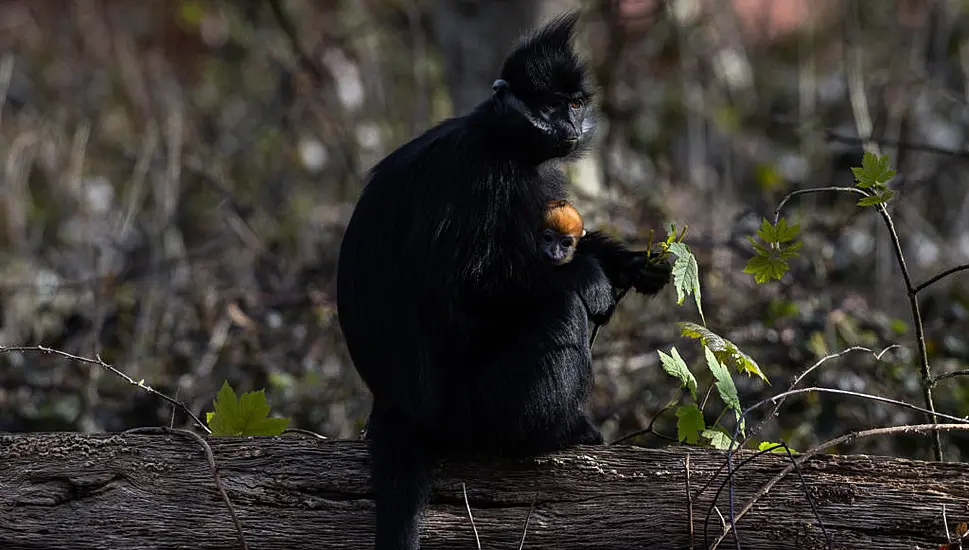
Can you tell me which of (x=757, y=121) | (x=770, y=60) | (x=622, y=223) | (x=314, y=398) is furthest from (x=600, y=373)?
(x=770, y=60)

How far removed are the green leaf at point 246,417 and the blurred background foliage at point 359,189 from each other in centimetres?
133

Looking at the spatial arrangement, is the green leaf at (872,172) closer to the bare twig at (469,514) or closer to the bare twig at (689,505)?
the bare twig at (689,505)

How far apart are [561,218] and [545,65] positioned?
1.67ft

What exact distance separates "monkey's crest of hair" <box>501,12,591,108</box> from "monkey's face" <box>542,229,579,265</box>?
1.45ft

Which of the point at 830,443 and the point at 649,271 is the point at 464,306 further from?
the point at 830,443

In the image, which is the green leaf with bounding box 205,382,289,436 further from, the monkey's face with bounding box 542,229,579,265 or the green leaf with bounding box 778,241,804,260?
the green leaf with bounding box 778,241,804,260

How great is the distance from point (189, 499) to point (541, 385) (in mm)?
1118

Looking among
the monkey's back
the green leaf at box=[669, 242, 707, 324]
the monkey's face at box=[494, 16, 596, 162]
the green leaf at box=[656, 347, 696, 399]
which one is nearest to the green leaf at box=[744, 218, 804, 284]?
the green leaf at box=[669, 242, 707, 324]

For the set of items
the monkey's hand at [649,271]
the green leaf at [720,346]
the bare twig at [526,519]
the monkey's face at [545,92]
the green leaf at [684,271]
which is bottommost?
the bare twig at [526,519]

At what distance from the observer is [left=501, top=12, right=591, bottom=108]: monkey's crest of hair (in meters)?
3.60

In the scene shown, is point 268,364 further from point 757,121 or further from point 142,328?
point 757,121

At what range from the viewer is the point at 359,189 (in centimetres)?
777

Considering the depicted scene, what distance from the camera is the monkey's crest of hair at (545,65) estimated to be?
11.8ft

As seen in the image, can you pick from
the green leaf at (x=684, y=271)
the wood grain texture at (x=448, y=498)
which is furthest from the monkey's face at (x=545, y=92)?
the wood grain texture at (x=448, y=498)
